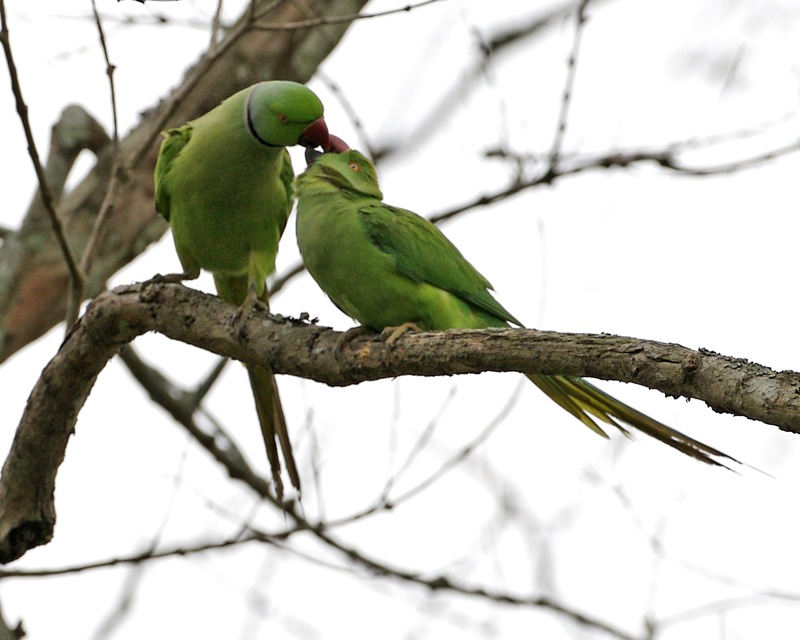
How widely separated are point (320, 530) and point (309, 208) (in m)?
1.61

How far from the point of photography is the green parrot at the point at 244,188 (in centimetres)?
396

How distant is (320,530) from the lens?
4.58 metres

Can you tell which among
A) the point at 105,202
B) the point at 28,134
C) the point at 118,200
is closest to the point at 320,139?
the point at 105,202

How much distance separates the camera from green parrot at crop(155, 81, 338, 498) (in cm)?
396

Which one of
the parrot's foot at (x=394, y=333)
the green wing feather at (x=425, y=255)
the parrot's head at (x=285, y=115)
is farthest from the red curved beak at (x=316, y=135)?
the parrot's foot at (x=394, y=333)

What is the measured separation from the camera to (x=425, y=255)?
3.81 m

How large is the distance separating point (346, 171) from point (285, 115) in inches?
13.3

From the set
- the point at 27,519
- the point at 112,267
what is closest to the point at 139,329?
the point at 27,519

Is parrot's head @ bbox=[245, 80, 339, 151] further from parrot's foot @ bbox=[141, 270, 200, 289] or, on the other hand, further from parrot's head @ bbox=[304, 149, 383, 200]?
parrot's foot @ bbox=[141, 270, 200, 289]

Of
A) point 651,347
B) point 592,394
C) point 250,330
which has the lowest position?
point 651,347

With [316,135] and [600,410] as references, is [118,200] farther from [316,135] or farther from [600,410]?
[600,410]

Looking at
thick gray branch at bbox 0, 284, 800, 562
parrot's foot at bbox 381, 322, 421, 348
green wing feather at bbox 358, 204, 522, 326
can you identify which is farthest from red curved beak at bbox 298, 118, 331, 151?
parrot's foot at bbox 381, 322, 421, 348

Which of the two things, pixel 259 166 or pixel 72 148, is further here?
pixel 72 148

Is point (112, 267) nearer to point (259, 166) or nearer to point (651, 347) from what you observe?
point (259, 166)
